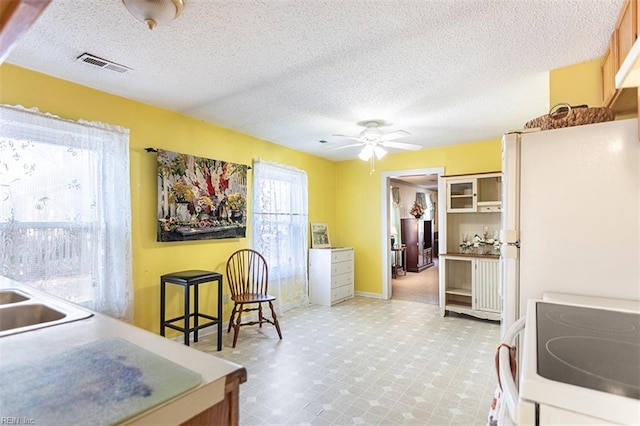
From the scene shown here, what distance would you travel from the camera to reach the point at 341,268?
5.05 meters

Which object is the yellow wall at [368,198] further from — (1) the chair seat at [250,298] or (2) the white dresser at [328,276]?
(1) the chair seat at [250,298]

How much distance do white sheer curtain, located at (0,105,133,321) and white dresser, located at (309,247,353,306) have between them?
2.67 metres

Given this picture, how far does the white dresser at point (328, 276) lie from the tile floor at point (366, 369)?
0.58 m

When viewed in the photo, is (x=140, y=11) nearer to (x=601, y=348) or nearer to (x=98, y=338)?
(x=98, y=338)

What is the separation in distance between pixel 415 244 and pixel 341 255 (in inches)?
146

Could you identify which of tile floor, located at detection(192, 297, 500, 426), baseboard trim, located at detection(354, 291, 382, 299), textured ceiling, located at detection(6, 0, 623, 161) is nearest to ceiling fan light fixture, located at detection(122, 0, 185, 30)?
textured ceiling, located at detection(6, 0, 623, 161)

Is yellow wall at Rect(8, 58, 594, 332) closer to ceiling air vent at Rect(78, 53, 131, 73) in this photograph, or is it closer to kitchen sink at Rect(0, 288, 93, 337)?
ceiling air vent at Rect(78, 53, 131, 73)

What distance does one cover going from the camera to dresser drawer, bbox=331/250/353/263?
488cm

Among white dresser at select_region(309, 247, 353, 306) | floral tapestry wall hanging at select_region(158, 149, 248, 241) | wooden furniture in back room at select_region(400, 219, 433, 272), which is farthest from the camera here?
wooden furniture in back room at select_region(400, 219, 433, 272)

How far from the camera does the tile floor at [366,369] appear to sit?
210 cm

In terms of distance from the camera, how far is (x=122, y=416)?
63cm

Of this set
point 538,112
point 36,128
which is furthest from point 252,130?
point 538,112

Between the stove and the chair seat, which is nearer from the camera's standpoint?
the stove

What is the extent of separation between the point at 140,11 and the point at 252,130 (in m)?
2.35
